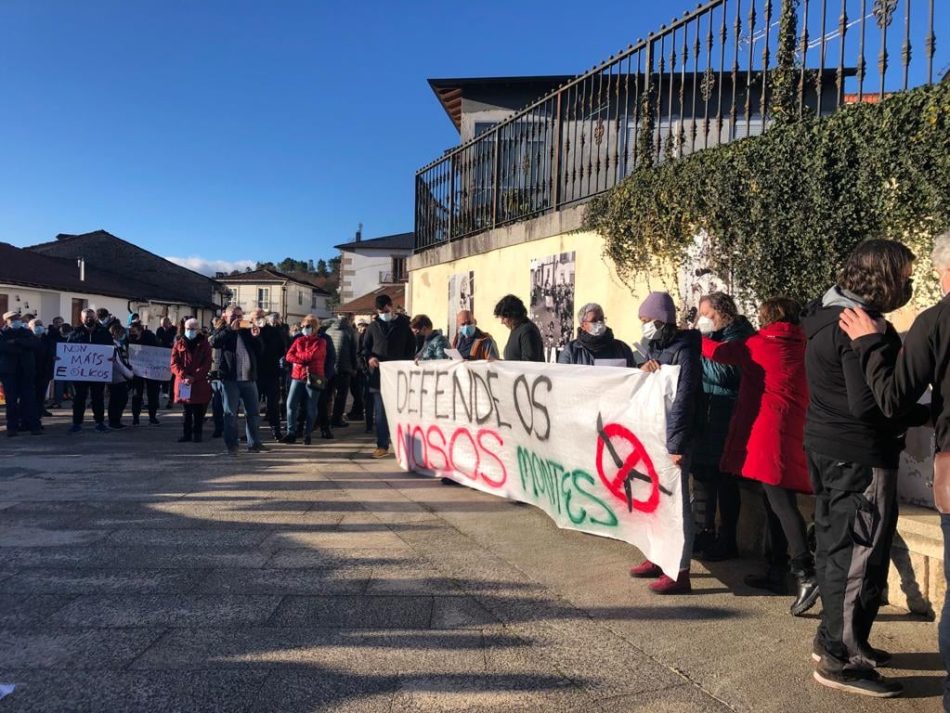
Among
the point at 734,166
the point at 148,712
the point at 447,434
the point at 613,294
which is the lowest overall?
the point at 148,712

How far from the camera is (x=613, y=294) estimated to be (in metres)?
8.14

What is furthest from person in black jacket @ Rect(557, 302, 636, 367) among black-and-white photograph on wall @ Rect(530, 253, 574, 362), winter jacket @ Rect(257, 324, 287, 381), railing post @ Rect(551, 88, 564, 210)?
winter jacket @ Rect(257, 324, 287, 381)

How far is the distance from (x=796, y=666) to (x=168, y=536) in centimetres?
452

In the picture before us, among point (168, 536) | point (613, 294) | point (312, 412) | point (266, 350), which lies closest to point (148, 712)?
point (168, 536)

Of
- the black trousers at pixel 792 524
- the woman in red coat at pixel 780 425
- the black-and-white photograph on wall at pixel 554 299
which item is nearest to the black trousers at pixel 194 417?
the black-and-white photograph on wall at pixel 554 299

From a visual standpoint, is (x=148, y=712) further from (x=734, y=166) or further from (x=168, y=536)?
(x=734, y=166)

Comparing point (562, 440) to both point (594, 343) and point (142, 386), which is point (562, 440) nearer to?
point (594, 343)

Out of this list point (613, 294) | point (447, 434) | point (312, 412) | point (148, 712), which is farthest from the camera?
point (312, 412)

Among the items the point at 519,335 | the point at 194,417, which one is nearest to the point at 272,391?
the point at 194,417

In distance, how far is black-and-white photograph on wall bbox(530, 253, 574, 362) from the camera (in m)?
9.02

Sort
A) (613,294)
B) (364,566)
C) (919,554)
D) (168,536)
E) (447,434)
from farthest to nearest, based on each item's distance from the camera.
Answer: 1. (613,294)
2. (447,434)
3. (168,536)
4. (364,566)
5. (919,554)

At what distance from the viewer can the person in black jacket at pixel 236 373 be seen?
30.3ft

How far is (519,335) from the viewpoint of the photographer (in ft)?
22.5

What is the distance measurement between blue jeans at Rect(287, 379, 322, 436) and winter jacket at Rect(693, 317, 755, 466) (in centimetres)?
666
